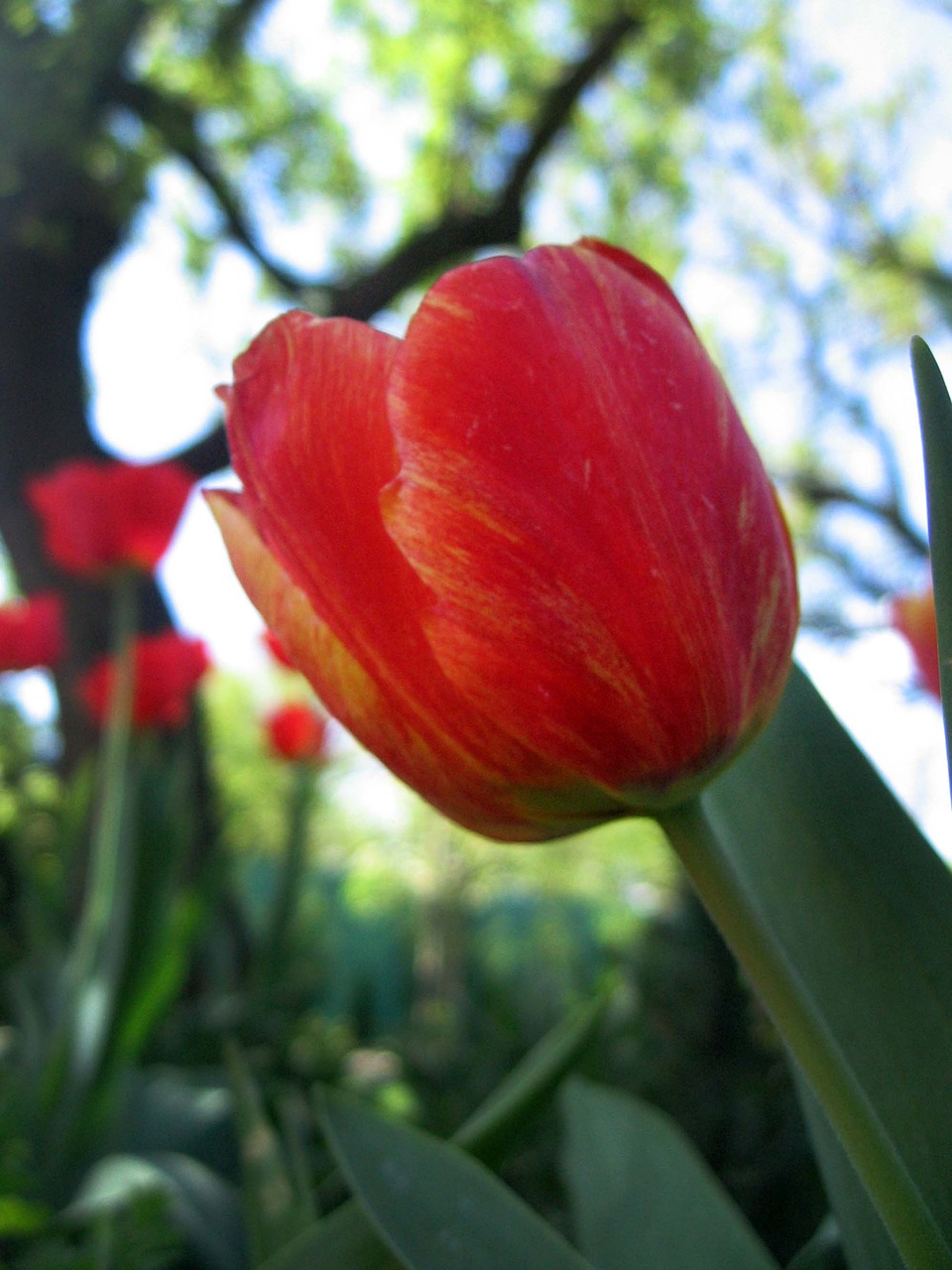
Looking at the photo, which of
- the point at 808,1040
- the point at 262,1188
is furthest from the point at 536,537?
the point at 262,1188

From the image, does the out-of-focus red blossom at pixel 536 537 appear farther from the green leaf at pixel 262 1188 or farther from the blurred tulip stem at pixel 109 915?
the blurred tulip stem at pixel 109 915

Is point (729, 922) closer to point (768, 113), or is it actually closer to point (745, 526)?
point (745, 526)

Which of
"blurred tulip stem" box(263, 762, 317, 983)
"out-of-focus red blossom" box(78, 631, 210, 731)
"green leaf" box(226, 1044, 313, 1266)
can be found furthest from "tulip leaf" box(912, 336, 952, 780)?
"blurred tulip stem" box(263, 762, 317, 983)

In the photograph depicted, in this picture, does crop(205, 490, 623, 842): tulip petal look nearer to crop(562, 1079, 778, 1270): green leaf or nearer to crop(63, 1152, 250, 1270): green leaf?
crop(562, 1079, 778, 1270): green leaf

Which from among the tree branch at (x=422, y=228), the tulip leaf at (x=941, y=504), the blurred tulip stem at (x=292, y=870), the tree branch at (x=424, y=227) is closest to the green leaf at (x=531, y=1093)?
the tulip leaf at (x=941, y=504)

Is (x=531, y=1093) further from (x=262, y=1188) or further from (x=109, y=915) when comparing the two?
(x=109, y=915)

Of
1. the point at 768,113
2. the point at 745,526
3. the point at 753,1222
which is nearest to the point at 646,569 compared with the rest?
the point at 745,526
